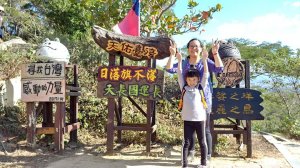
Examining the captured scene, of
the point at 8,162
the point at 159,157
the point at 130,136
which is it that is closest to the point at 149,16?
the point at 130,136

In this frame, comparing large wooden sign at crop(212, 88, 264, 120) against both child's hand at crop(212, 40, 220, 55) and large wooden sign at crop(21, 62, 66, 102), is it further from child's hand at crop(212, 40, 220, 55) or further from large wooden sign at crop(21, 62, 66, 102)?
large wooden sign at crop(21, 62, 66, 102)

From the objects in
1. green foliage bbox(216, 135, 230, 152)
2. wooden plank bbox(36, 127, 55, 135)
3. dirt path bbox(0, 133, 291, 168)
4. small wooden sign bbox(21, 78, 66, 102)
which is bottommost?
dirt path bbox(0, 133, 291, 168)

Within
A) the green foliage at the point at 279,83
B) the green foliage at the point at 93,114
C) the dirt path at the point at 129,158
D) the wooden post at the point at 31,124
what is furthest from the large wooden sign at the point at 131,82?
the green foliage at the point at 279,83

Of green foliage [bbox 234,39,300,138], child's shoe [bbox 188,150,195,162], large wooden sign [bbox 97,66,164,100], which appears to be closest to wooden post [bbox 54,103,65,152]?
large wooden sign [bbox 97,66,164,100]

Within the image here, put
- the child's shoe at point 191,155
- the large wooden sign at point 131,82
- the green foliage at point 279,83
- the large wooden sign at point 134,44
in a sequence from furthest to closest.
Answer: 1. the green foliage at point 279,83
2. the large wooden sign at point 131,82
3. the large wooden sign at point 134,44
4. the child's shoe at point 191,155

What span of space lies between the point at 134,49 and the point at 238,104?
1884 mm

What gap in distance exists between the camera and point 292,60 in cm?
1108

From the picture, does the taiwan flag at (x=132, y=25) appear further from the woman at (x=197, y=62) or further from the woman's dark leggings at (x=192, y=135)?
the woman's dark leggings at (x=192, y=135)

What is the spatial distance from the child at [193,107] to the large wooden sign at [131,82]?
1.15 meters

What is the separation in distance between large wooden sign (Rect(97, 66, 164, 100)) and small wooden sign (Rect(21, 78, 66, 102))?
26.1 inches

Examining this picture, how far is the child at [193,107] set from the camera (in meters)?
4.33

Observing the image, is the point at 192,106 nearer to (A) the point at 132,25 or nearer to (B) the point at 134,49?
(B) the point at 134,49

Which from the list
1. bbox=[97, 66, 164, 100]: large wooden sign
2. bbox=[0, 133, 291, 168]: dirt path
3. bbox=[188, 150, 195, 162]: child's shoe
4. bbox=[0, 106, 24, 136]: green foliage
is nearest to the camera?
bbox=[188, 150, 195, 162]: child's shoe

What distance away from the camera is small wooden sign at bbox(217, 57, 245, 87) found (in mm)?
5680
